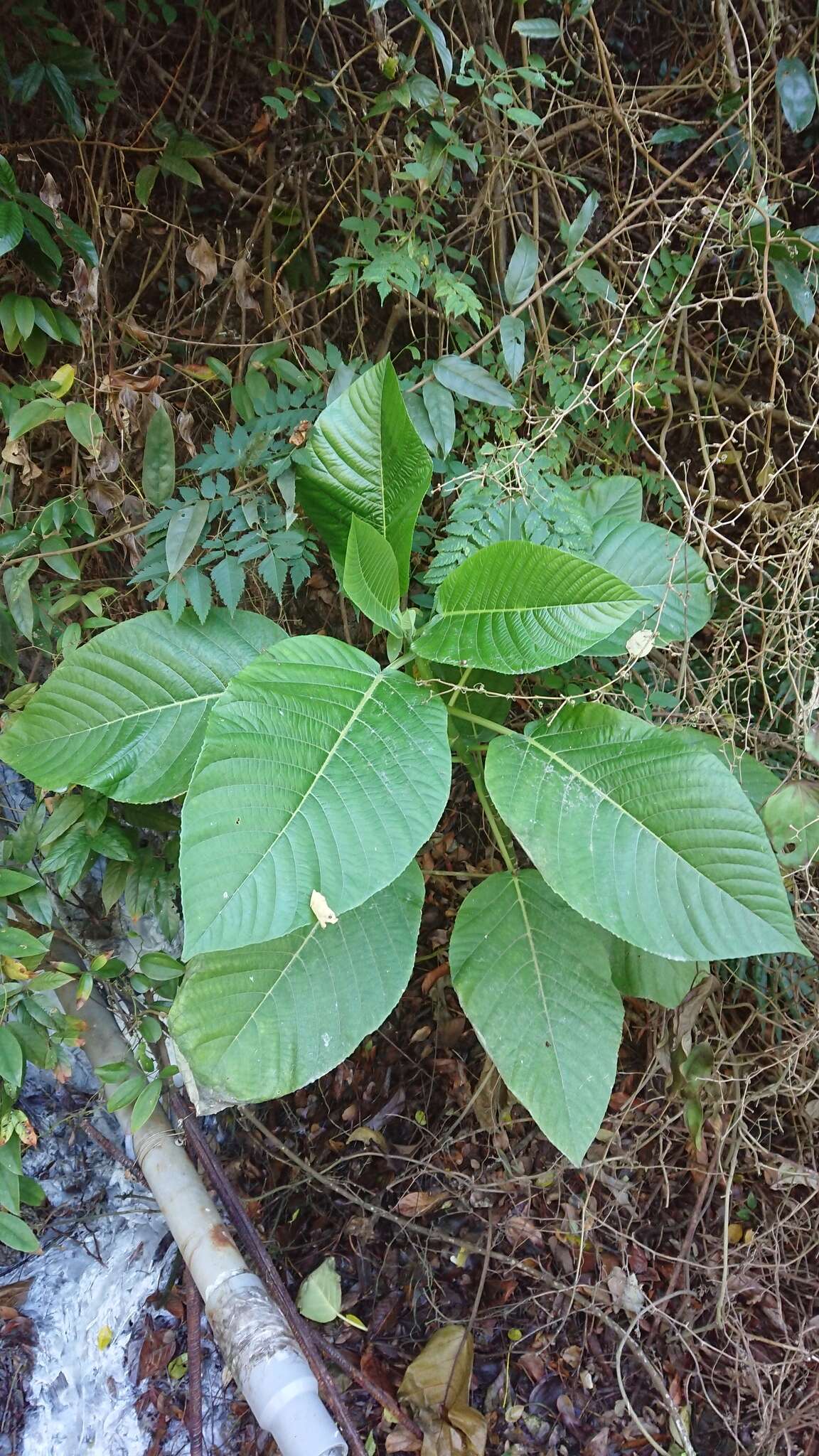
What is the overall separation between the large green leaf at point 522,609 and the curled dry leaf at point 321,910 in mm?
359

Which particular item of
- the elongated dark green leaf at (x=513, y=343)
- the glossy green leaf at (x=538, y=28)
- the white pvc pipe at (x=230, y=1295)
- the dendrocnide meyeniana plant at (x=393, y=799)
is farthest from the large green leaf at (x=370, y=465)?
the white pvc pipe at (x=230, y=1295)

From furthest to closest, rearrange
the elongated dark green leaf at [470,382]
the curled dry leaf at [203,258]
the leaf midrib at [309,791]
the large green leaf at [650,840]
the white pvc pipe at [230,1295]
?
the curled dry leaf at [203,258]
the elongated dark green leaf at [470,382]
the white pvc pipe at [230,1295]
the large green leaf at [650,840]
the leaf midrib at [309,791]

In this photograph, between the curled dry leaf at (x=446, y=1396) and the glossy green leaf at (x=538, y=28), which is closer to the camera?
the glossy green leaf at (x=538, y=28)

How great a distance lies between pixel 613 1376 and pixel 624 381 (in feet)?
6.13

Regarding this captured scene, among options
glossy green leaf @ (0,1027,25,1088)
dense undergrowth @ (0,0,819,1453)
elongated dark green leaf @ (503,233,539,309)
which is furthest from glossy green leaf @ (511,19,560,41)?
glossy green leaf @ (0,1027,25,1088)

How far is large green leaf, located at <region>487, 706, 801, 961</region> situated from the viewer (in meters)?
0.92

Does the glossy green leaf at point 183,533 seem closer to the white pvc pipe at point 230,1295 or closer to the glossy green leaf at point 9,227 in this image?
the glossy green leaf at point 9,227

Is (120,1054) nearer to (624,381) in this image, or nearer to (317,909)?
(317,909)

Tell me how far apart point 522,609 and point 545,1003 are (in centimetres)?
53

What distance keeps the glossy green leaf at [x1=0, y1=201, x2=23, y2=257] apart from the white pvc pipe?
111 centimetres

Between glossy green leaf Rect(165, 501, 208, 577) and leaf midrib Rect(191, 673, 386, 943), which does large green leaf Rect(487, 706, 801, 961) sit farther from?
glossy green leaf Rect(165, 501, 208, 577)

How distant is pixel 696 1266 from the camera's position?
5.16 feet

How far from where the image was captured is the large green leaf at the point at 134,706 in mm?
1052

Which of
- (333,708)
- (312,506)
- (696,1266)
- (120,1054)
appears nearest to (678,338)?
(312,506)
